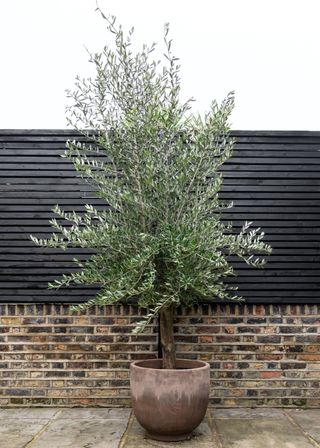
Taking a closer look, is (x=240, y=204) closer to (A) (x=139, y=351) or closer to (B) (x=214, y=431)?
(A) (x=139, y=351)

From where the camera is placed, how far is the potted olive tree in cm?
369

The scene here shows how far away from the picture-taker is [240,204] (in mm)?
4852

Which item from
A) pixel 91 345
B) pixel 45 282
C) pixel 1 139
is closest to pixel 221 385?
pixel 91 345

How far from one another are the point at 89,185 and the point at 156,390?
213 cm

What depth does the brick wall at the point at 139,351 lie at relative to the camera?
474 centimetres

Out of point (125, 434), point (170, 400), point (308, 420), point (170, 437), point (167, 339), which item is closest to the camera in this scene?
point (170, 400)

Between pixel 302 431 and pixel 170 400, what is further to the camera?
pixel 302 431

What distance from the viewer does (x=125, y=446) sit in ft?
12.0

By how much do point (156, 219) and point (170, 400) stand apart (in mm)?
1380

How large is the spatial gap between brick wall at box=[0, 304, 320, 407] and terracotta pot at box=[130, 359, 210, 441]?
3.15 feet

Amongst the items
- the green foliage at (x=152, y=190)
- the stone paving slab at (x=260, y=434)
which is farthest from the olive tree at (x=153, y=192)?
the stone paving slab at (x=260, y=434)

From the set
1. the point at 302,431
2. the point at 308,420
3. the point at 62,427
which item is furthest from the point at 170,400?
A: the point at 308,420

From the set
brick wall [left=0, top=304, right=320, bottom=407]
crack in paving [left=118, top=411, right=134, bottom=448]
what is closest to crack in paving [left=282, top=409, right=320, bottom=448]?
brick wall [left=0, top=304, right=320, bottom=407]

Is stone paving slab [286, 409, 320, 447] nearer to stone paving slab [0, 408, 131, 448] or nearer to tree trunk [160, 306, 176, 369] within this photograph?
tree trunk [160, 306, 176, 369]
